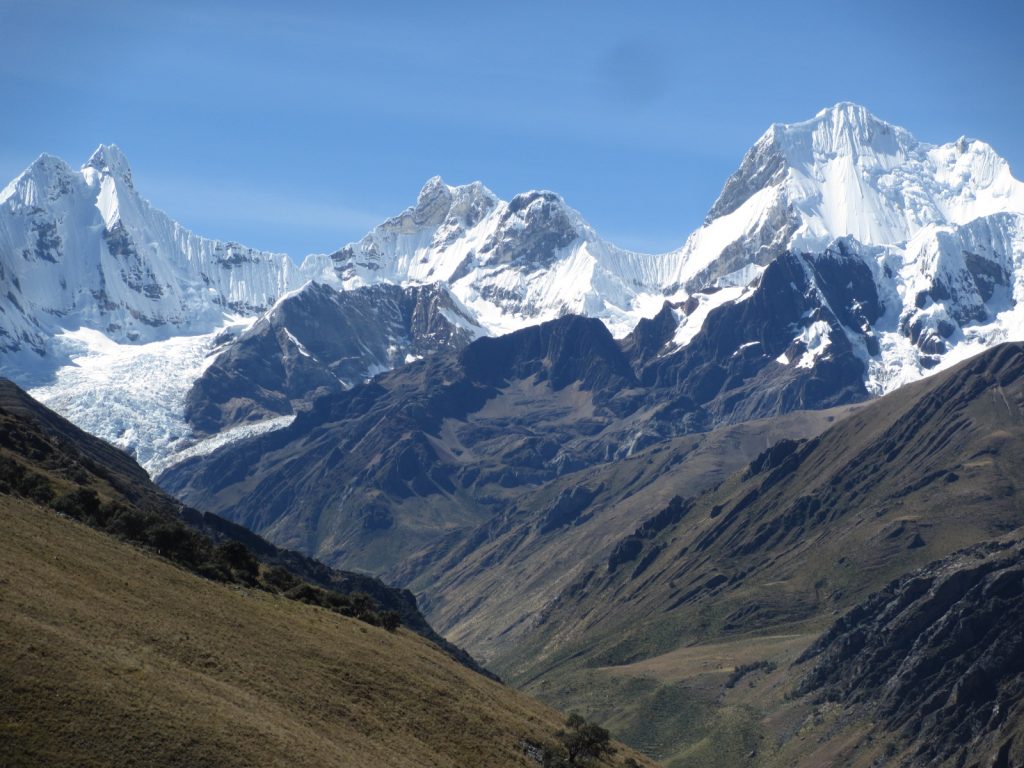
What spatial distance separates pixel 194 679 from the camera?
120438 mm

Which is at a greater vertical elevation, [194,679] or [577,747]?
[194,679]

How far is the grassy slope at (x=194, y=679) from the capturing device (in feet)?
343

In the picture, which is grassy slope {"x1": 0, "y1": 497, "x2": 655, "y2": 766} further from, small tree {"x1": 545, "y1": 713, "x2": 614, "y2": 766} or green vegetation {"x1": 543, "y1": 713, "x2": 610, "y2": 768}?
small tree {"x1": 545, "y1": 713, "x2": 614, "y2": 766}

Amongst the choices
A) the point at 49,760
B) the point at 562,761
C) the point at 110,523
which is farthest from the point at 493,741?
the point at 110,523

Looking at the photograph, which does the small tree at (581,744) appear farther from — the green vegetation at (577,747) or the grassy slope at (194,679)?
the grassy slope at (194,679)

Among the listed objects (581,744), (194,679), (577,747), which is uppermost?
(194,679)

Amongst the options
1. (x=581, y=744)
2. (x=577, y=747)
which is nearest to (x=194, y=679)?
(x=577, y=747)

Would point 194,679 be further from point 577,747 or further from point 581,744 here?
point 581,744

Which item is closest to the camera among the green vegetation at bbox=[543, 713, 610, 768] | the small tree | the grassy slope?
the grassy slope

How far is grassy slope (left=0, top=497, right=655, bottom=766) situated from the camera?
104688mm

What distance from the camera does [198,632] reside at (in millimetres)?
135750

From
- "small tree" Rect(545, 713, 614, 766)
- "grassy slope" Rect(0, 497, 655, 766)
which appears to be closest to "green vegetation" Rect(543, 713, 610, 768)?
"small tree" Rect(545, 713, 614, 766)

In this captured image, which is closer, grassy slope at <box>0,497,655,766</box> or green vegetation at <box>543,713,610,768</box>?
grassy slope at <box>0,497,655,766</box>

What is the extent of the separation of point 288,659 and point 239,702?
810 inches
